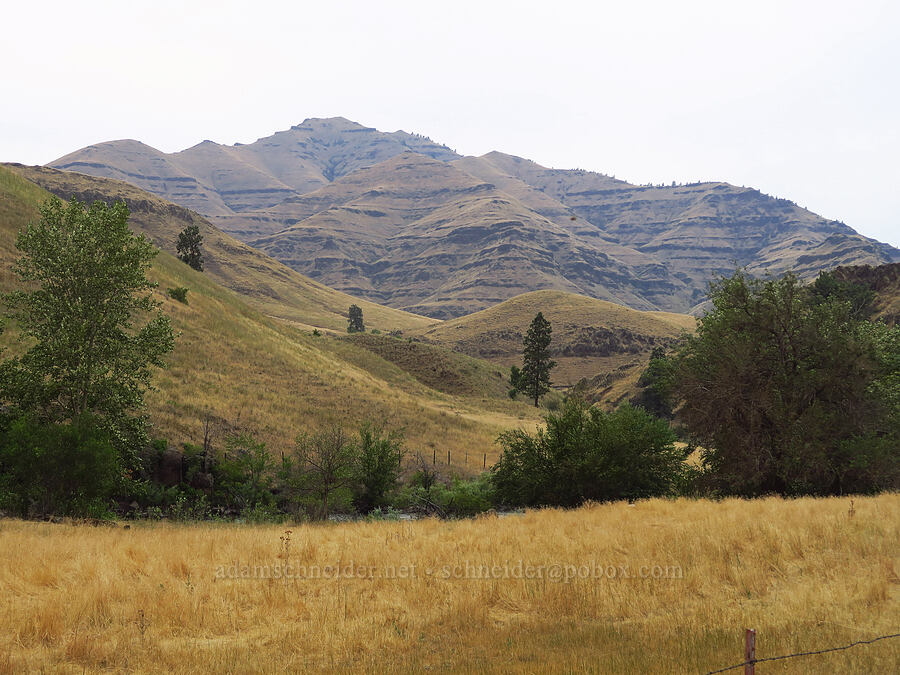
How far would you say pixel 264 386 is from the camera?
44281 mm

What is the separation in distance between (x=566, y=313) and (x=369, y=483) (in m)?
137

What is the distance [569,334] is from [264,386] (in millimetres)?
111705

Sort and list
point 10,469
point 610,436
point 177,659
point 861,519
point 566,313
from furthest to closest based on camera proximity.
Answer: point 566,313 < point 610,436 < point 10,469 < point 861,519 < point 177,659

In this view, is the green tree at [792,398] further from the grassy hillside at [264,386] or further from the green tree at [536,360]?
the green tree at [536,360]

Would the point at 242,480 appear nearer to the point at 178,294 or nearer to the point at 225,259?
the point at 178,294

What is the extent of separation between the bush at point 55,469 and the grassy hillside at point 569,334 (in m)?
102

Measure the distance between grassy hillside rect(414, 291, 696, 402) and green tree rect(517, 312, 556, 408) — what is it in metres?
32.4

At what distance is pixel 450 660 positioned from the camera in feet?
25.2

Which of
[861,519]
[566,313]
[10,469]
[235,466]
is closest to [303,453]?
[235,466]

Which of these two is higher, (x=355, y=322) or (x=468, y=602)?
(x=355, y=322)

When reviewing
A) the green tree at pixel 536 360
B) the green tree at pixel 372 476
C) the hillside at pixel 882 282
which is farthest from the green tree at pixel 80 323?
the hillside at pixel 882 282

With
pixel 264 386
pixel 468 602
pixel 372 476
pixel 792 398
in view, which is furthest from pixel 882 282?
pixel 468 602

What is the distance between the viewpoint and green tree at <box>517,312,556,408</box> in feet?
270

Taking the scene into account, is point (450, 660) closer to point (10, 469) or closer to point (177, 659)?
point (177, 659)
